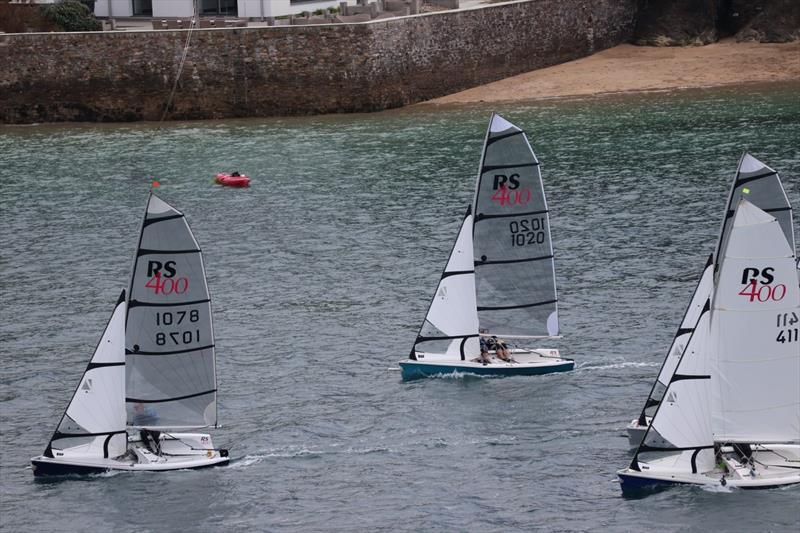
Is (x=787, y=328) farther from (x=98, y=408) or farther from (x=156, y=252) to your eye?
(x=98, y=408)

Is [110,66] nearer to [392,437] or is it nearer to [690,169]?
[690,169]

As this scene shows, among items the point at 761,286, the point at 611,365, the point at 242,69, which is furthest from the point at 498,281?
the point at 242,69

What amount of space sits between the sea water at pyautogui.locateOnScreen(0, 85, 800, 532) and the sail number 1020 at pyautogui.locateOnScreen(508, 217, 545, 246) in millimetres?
4492

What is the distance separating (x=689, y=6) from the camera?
113 m

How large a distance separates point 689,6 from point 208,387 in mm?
75780

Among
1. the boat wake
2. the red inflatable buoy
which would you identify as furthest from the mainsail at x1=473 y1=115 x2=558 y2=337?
the red inflatable buoy

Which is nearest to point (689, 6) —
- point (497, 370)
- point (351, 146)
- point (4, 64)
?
point (351, 146)

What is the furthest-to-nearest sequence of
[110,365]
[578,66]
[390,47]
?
1. [578,66]
2. [390,47]
3. [110,365]

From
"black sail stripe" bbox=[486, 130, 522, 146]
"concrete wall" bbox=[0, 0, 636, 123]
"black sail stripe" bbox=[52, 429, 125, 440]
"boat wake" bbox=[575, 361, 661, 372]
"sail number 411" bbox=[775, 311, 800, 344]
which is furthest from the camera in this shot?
"concrete wall" bbox=[0, 0, 636, 123]

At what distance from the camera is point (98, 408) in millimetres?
45281

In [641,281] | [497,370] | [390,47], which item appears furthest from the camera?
[390,47]

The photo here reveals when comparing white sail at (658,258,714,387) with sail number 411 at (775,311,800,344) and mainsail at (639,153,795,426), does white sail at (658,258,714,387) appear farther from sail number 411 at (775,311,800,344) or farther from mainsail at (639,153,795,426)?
sail number 411 at (775,311,800,344)

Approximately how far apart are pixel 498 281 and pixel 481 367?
3.38 m

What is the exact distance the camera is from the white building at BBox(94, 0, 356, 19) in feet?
359
